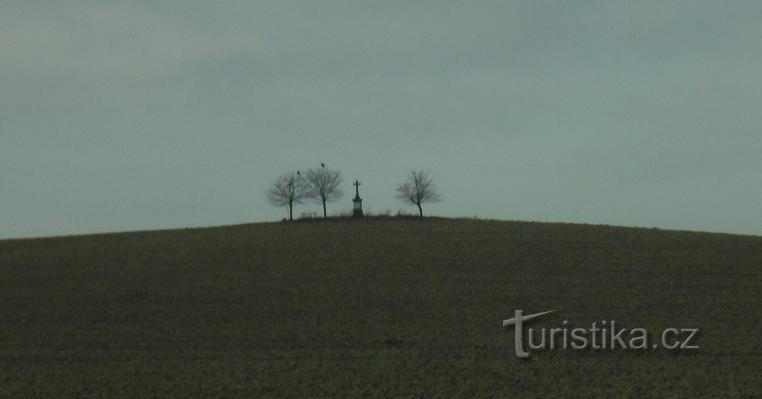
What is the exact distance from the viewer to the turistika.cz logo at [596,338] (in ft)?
49.0

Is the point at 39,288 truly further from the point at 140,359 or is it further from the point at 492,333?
the point at 492,333

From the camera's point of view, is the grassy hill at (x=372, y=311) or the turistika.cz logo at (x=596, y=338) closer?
the grassy hill at (x=372, y=311)

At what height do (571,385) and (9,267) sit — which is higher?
(9,267)

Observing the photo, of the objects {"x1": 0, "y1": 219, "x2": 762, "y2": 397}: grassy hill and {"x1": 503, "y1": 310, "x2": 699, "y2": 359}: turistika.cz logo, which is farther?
{"x1": 503, "y1": 310, "x2": 699, "y2": 359}: turistika.cz logo

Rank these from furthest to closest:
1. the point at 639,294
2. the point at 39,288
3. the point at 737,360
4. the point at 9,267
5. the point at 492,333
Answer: the point at 9,267 < the point at 39,288 < the point at 639,294 < the point at 492,333 < the point at 737,360

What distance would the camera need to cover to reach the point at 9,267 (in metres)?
26.8

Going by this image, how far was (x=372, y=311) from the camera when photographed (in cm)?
1847

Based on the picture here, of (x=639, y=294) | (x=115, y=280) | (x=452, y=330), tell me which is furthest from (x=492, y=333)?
(x=115, y=280)

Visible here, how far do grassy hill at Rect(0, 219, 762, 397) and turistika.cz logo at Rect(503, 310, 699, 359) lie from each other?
0.30m

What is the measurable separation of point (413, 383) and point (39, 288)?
13608 millimetres

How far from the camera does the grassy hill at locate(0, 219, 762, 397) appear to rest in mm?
12883

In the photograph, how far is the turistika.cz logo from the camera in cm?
1494

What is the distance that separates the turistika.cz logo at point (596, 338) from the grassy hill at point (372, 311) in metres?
0.30

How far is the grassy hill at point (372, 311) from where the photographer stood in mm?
12883
